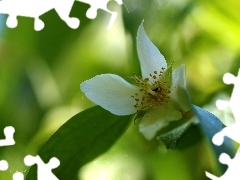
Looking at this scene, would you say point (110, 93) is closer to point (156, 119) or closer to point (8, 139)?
point (156, 119)

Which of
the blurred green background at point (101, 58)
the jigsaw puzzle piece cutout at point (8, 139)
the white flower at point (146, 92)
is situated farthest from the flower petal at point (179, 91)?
the jigsaw puzzle piece cutout at point (8, 139)

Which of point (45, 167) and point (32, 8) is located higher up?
point (32, 8)

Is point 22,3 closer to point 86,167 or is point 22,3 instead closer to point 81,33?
point 81,33

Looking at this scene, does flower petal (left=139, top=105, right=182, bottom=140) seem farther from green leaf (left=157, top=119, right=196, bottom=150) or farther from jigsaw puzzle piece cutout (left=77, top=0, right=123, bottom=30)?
jigsaw puzzle piece cutout (left=77, top=0, right=123, bottom=30)

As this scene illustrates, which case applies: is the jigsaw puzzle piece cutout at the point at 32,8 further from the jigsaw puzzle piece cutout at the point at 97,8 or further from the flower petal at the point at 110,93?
the flower petal at the point at 110,93

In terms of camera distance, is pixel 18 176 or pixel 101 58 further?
pixel 101 58

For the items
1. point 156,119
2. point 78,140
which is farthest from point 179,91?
point 78,140
